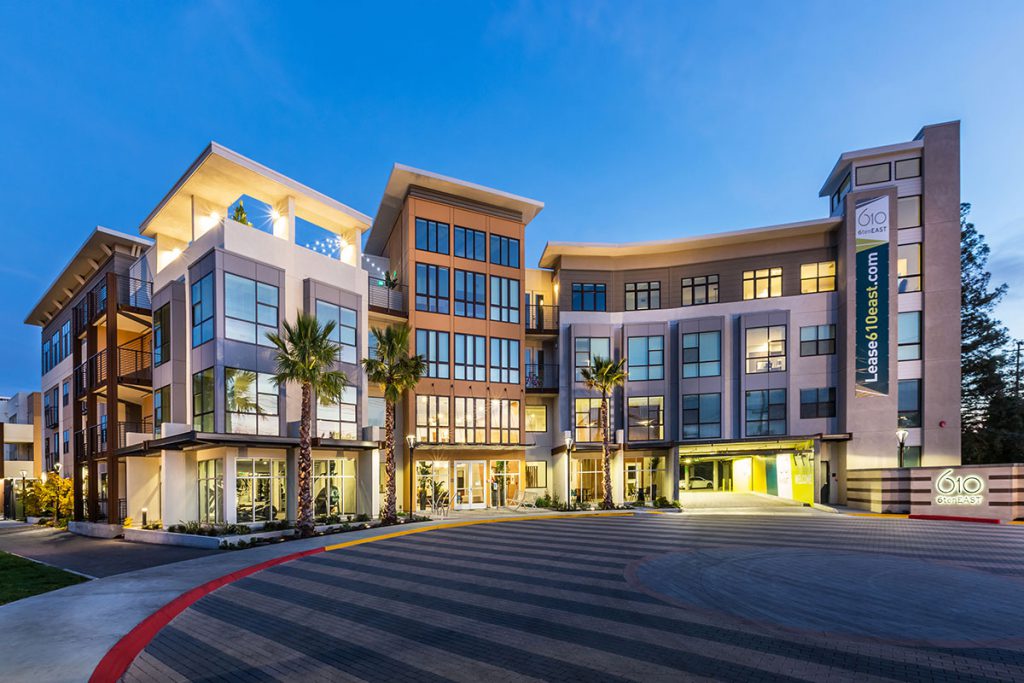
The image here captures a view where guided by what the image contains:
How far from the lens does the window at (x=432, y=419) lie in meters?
32.6

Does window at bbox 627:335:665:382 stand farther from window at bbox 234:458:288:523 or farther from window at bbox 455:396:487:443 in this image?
window at bbox 234:458:288:523

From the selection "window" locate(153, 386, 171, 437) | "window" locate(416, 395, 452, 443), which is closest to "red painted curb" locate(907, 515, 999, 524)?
"window" locate(416, 395, 452, 443)

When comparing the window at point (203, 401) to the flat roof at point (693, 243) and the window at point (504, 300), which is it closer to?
the window at point (504, 300)

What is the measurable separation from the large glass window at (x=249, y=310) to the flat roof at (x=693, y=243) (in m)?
19.4

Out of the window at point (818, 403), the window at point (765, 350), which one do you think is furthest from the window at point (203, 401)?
the window at point (818, 403)

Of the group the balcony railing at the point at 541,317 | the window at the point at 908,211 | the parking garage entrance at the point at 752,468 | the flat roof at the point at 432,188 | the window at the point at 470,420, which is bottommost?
the parking garage entrance at the point at 752,468

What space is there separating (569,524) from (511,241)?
63.5 ft

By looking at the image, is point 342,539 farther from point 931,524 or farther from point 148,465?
point 931,524

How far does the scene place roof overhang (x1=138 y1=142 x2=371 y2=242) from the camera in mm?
23703

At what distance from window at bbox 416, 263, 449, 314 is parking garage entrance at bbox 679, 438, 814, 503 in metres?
18.4

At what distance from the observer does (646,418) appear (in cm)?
3753

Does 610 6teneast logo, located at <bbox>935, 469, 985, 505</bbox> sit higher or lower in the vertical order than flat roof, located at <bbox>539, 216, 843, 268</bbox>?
lower

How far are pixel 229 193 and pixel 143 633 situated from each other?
21790mm

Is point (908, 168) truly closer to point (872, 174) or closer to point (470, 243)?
point (872, 174)
